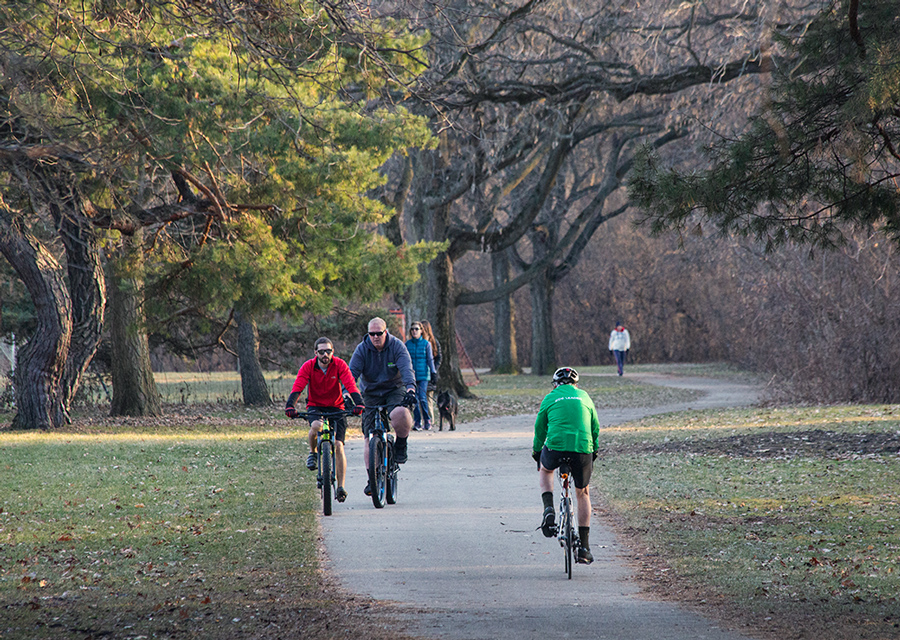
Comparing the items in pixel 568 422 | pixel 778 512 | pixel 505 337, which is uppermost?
pixel 505 337

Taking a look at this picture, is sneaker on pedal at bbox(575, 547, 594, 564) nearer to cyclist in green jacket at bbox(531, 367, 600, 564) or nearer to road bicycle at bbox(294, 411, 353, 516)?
cyclist in green jacket at bbox(531, 367, 600, 564)

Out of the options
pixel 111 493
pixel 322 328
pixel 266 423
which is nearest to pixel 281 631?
pixel 111 493

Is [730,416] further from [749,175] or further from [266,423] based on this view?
[749,175]

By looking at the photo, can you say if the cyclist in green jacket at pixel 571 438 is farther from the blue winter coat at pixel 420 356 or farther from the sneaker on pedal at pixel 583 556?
the blue winter coat at pixel 420 356

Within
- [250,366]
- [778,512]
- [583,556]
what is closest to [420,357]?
[778,512]

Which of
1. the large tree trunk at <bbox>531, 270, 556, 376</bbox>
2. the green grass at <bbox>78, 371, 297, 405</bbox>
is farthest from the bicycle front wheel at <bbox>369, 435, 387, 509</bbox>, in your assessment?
the large tree trunk at <bbox>531, 270, 556, 376</bbox>

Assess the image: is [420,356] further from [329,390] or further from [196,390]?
[196,390]

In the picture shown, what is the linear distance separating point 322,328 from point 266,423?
6.68 m

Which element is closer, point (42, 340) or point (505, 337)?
point (42, 340)

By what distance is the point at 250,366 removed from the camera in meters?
28.0

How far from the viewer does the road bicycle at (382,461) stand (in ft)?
36.1

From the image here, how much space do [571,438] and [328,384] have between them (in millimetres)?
3672

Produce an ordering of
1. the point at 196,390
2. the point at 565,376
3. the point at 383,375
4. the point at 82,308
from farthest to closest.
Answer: the point at 196,390, the point at 82,308, the point at 383,375, the point at 565,376

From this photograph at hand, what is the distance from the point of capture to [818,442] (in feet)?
52.4
